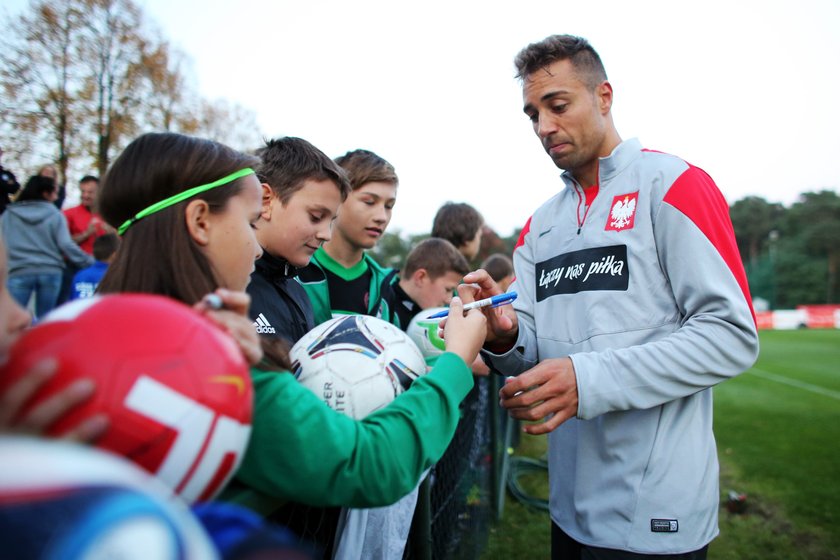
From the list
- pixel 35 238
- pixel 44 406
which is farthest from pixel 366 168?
pixel 35 238

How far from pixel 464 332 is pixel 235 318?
0.80 m

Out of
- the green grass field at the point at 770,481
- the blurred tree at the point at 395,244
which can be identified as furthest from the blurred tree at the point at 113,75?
the blurred tree at the point at 395,244

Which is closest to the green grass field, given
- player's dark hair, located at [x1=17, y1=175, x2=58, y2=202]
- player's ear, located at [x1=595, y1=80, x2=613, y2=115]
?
player's ear, located at [x1=595, y1=80, x2=613, y2=115]

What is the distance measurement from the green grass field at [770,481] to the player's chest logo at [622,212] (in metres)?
3.29

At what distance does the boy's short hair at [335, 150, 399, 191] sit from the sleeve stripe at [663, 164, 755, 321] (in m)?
2.23

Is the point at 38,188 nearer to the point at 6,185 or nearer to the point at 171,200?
the point at 6,185

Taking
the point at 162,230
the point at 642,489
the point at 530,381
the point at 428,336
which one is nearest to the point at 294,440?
the point at 162,230

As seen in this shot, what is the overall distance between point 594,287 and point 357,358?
1008 mm

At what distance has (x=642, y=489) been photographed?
198 cm

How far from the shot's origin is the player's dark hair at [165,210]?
139cm

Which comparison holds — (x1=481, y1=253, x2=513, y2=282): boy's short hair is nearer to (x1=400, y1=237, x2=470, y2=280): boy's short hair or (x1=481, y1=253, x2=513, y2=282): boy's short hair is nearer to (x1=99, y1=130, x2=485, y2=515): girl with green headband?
(x1=400, y1=237, x2=470, y2=280): boy's short hair

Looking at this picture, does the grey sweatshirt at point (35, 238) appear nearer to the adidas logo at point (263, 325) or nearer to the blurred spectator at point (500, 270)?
the blurred spectator at point (500, 270)

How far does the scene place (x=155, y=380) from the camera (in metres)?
0.92

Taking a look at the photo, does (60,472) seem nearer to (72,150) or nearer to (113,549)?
(113,549)
